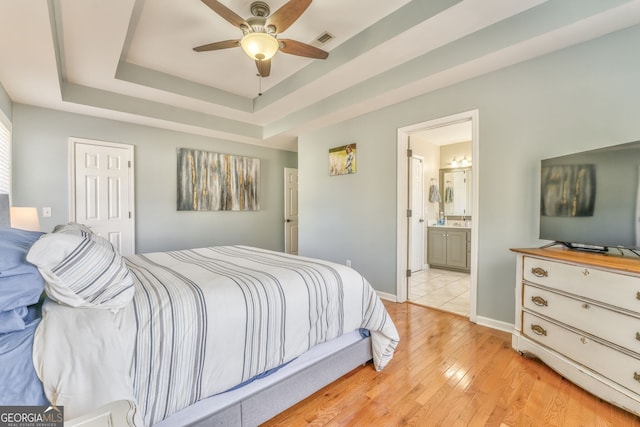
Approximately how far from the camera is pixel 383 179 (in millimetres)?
3549

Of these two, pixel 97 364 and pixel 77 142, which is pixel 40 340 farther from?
pixel 77 142

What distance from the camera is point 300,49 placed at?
2.36 meters

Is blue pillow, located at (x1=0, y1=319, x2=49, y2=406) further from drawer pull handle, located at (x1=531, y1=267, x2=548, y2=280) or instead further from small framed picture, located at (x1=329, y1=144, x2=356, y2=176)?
small framed picture, located at (x1=329, y1=144, x2=356, y2=176)

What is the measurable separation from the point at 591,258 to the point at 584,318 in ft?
1.24

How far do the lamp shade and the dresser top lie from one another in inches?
160

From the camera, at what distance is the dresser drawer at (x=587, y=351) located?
4.93ft

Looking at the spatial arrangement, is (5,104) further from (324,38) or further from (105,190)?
(324,38)

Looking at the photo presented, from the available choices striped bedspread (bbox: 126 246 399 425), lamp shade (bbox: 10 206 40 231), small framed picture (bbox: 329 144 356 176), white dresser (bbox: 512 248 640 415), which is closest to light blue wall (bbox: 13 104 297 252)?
lamp shade (bbox: 10 206 40 231)

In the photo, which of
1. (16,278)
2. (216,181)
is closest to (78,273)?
(16,278)

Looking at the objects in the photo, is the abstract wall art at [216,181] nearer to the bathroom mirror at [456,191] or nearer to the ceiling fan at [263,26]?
the ceiling fan at [263,26]

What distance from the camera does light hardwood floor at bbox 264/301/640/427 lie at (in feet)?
4.90

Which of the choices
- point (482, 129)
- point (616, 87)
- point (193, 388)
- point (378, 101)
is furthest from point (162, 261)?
point (616, 87)

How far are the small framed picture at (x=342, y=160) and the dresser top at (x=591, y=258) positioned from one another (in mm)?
2326

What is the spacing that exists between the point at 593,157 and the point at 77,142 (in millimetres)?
5229
